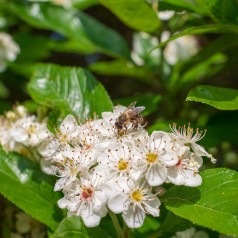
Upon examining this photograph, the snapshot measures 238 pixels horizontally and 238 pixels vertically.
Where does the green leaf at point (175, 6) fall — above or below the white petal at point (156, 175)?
above

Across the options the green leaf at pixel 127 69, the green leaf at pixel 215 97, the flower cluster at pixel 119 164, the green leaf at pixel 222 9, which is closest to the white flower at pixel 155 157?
the flower cluster at pixel 119 164

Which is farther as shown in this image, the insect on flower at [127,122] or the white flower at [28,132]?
the white flower at [28,132]

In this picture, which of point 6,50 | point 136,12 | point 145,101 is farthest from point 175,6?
point 6,50

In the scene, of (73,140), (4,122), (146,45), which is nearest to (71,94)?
(4,122)

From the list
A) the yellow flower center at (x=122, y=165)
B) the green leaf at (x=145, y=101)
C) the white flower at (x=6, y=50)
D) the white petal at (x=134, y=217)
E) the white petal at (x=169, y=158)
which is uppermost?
the white petal at (x=169, y=158)

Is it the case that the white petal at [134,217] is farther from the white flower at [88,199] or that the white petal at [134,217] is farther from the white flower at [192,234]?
the white flower at [192,234]

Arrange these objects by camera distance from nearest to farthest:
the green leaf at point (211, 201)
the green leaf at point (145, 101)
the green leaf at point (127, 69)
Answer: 1. the green leaf at point (211, 201)
2. the green leaf at point (145, 101)
3. the green leaf at point (127, 69)
